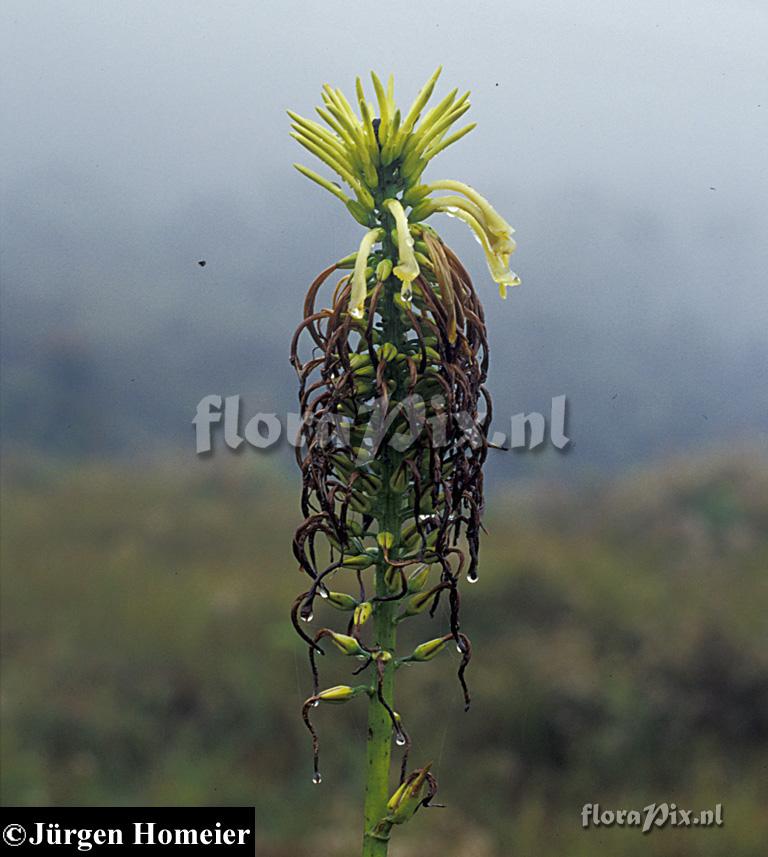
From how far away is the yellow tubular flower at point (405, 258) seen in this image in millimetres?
1596

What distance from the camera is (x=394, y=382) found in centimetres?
172

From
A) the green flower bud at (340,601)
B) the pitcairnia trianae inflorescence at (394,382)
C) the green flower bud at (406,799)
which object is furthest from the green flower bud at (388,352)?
the green flower bud at (406,799)

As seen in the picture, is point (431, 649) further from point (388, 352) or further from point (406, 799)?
point (388, 352)

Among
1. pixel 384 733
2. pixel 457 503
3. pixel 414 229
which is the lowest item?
pixel 384 733

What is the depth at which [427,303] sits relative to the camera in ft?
5.53

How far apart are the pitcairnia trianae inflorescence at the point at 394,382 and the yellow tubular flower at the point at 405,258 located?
0.02 metres

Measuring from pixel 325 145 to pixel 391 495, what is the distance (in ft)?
2.17

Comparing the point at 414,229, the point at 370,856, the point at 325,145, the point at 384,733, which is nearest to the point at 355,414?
the point at 414,229

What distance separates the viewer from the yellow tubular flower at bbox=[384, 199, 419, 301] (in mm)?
1596

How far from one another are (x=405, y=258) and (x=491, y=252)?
0.22m

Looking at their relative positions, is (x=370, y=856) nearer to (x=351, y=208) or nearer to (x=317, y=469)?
(x=317, y=469)

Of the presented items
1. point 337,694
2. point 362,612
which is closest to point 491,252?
point 362,612

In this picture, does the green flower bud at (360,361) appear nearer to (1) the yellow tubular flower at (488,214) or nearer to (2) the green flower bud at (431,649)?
(1) the yellow tubular flower at (488,214)

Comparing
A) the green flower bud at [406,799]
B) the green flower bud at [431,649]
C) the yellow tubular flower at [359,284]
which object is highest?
the yellow tubular flower at [359,284]
